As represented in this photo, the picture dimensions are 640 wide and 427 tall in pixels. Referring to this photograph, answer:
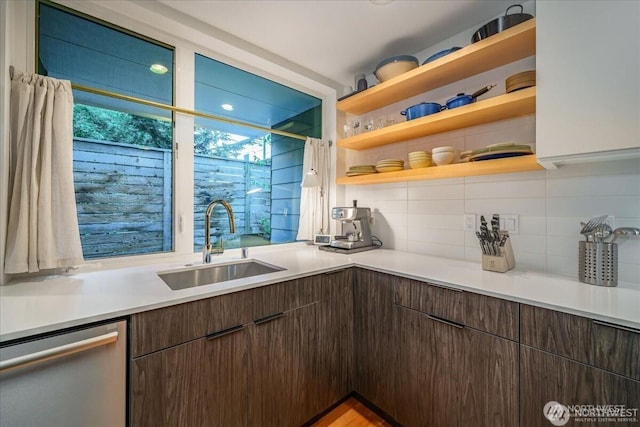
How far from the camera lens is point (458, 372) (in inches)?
46.7

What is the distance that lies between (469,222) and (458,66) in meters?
0.97

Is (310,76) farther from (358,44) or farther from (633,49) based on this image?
(633,49)

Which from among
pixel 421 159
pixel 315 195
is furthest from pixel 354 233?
pixel 421 159

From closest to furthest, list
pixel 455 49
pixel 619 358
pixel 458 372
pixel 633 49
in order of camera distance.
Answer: pixel 619 358 → pixel 633 49 → pixel 458 372 → pixel 455 49

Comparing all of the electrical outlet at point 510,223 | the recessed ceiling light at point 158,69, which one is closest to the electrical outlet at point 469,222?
the electrical outlet at point 510,223

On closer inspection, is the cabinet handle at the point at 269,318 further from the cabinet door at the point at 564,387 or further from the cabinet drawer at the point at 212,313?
the cabinet door at the point at 564,387

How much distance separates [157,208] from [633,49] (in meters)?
2.34

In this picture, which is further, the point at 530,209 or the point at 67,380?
the point at 530,209

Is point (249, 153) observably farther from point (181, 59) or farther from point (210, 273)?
point (210, 273)

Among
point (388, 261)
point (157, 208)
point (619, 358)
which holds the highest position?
point (157, 208)

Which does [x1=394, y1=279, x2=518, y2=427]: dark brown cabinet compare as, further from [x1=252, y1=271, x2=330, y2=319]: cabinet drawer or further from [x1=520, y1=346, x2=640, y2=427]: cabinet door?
[x1=252, y1=271, x2=330, y2=319]: cabinet drawer

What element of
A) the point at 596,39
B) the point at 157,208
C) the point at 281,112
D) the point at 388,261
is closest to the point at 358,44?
the point at 281,112

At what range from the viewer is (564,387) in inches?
36.1

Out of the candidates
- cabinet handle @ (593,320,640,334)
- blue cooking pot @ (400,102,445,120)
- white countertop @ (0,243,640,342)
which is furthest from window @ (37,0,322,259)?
cabinet handle @ (593,320,640,334)
